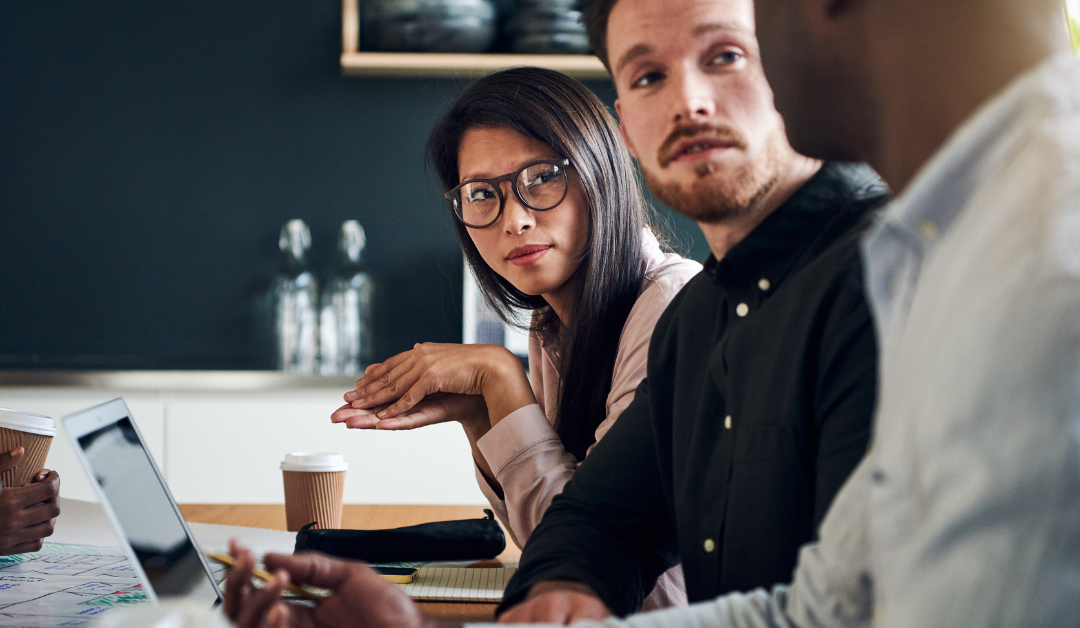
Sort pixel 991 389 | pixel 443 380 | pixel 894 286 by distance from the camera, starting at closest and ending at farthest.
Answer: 1. pixel 991 389
2. pixel 894 286
3. pixel 443 380

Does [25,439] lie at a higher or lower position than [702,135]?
lower

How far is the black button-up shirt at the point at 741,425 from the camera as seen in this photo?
706mm

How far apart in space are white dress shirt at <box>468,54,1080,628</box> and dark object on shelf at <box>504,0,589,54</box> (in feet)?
8.49

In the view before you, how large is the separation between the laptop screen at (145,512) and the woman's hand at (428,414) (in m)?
0.47

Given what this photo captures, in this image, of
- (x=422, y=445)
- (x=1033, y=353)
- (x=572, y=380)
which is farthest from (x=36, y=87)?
(x=1033, y=353)

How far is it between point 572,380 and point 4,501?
76cm

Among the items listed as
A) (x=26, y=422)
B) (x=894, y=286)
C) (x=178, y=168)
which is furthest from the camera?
(x=178, y=168)

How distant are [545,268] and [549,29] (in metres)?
1.71

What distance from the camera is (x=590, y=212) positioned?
4.63 ft

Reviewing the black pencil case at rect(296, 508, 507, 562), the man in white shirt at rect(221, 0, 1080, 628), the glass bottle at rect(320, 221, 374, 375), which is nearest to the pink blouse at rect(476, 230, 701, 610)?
the black pencil case at rect(296, 508, 507, 562)

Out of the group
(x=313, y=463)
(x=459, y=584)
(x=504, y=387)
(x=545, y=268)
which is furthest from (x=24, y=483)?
(x=545, y=268)

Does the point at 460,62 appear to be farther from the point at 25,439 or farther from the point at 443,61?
the point at 25,439

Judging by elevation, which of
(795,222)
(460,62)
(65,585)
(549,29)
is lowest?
(65,585)

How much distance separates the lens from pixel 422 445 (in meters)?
2.53
